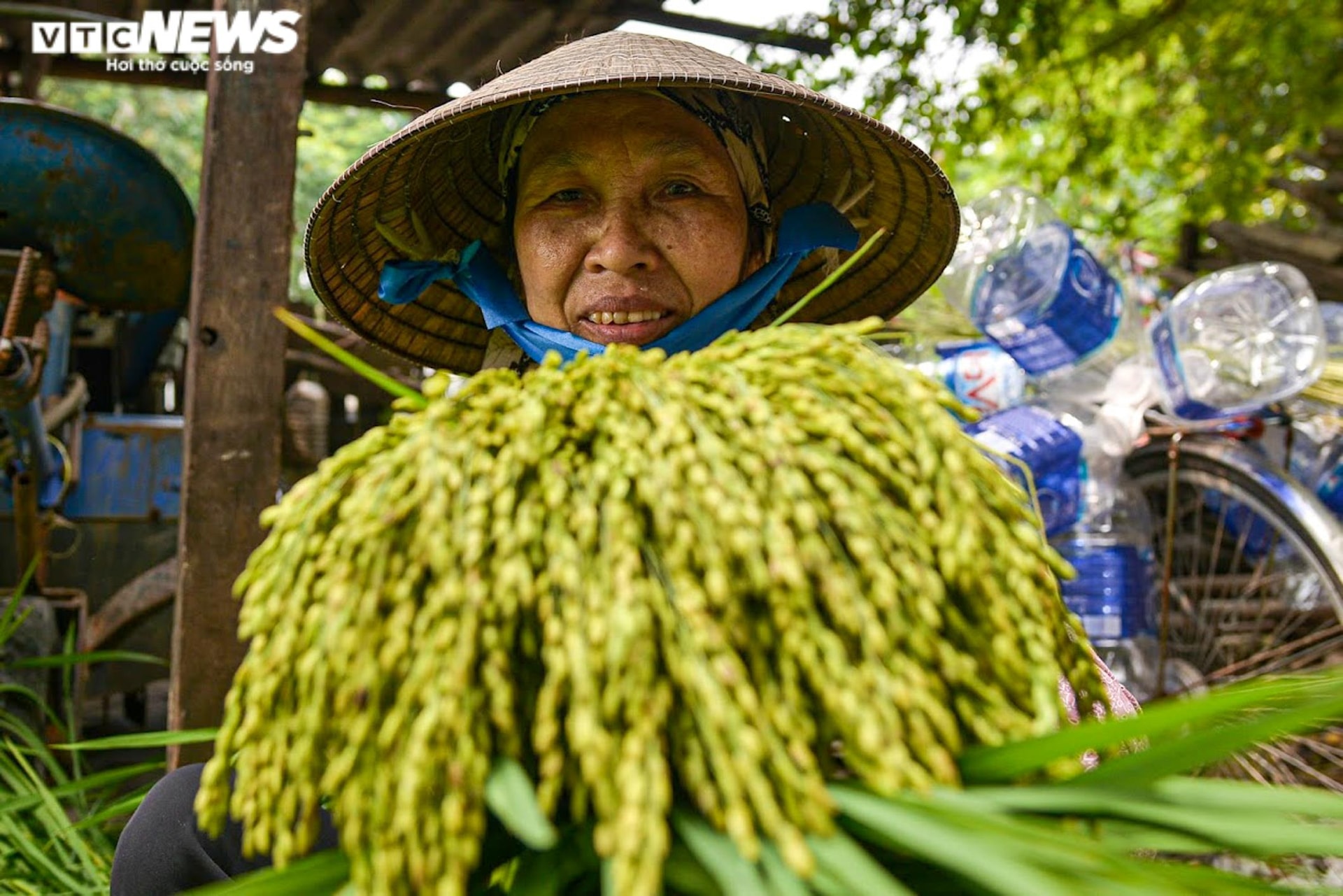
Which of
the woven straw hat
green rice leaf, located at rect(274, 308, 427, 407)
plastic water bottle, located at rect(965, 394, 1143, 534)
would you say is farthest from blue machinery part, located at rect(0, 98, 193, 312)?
green rice leaf, located at rect(274, 308, 427, 407)

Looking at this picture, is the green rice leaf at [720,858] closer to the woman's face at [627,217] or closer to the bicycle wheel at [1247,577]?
the woman's face at [627,217]

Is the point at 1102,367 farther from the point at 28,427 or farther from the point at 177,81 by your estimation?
the point at 177,81

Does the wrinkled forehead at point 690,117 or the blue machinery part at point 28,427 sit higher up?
the wrinkled forehead at point 690,117

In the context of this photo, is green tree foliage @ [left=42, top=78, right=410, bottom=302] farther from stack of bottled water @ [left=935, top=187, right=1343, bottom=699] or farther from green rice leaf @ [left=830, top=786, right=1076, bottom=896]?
green rice leaf @ [left=830, top=786, right=1076, bottom=896]

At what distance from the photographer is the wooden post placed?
237 cm

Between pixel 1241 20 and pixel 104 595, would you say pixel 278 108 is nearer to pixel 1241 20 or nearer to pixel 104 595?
pixel 104 595

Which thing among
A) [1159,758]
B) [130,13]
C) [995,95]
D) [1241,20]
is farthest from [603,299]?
[1241,20]

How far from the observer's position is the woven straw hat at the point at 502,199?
1.75 meters

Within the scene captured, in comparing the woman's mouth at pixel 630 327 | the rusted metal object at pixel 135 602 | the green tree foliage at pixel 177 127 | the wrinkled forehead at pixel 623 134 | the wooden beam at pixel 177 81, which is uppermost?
the green tree foliage at pixel 177 127

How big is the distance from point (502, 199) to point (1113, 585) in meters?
2.81

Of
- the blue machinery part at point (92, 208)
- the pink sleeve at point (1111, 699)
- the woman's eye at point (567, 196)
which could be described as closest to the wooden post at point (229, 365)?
the woman's eye at point (567, 196)

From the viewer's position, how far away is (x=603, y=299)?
1844 millimetres

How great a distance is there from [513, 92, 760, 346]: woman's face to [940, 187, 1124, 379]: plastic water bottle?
2302 millimetres

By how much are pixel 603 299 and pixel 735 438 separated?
1044mm
